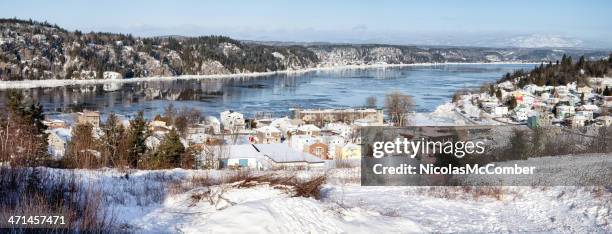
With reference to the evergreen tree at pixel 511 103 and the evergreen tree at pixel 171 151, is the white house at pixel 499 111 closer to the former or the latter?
the evergreen tree at pixel 511 103

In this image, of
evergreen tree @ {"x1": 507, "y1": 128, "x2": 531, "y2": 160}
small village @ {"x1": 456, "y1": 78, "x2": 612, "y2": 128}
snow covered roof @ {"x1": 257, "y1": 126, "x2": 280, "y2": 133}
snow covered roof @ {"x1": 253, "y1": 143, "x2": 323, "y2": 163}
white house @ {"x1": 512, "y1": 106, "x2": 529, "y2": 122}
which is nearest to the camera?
evergreen tree @ {"x1": 507, "y1": 128, "x2": 531, "y2": 160}

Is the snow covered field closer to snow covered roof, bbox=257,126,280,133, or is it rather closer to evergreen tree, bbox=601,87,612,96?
snow covered roof, bbox=257,126,280,133

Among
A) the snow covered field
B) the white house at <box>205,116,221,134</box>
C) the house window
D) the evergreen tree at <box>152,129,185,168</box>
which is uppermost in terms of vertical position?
the snow covered field

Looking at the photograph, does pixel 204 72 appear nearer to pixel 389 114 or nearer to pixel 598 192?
pixel 389 114

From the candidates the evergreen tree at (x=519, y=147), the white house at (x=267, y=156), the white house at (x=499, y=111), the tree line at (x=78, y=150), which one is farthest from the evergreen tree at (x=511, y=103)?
the evergreen tree at (x=519, y=147)

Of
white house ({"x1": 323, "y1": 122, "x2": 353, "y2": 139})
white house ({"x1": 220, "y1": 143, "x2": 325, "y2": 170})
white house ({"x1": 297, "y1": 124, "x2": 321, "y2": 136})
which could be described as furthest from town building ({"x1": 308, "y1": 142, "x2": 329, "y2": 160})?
white house ({"x1": 297, "y1": 124, "x2": 321, "y2": 136})

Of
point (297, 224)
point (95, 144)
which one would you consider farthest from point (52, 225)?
point (95, 144)
